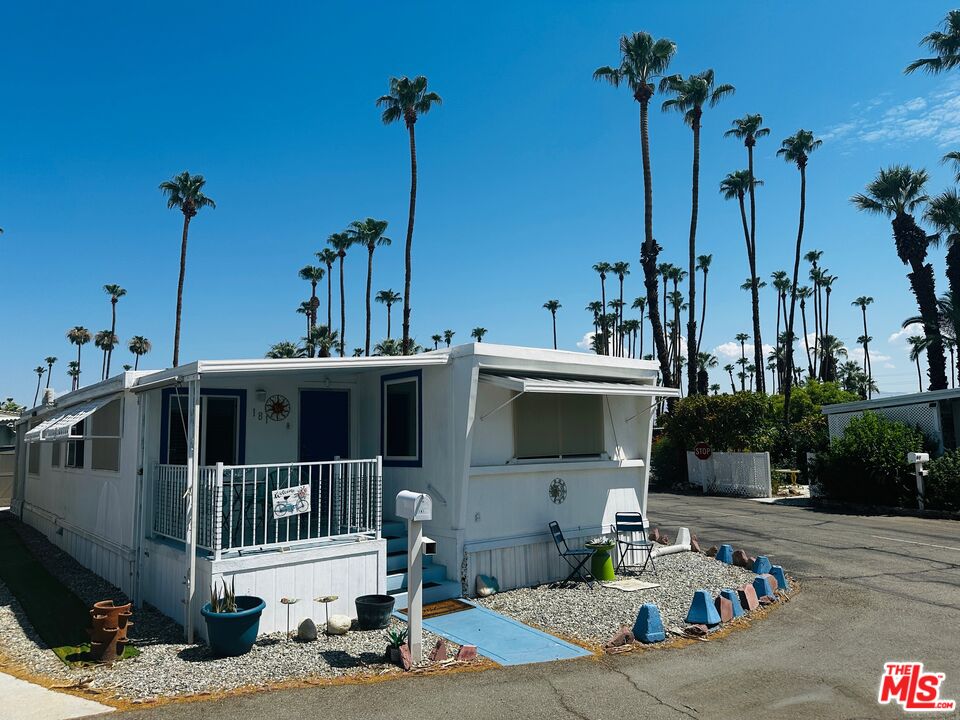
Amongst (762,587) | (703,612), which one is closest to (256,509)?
(703,612)

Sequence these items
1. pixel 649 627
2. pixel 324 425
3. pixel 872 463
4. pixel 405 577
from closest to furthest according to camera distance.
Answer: pixel 649 627 < pixel 405 577 < pixel 324 425 < pixel 872 463

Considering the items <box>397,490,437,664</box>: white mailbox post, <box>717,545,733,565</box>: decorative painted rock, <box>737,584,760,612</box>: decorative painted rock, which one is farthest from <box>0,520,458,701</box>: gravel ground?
<box>717,545,733,565</box>: decorative painted rock

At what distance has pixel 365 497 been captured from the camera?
8.16 meters

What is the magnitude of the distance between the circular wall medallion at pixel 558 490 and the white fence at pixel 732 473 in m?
14.6

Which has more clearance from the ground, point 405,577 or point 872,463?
point 872,463

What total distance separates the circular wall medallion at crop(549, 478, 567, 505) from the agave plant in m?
4.52

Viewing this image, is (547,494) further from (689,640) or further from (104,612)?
(104,612)

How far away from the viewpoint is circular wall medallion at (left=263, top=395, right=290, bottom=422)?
9.71 metres

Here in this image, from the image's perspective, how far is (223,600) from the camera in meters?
6.22

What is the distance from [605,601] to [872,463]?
42.8 feet

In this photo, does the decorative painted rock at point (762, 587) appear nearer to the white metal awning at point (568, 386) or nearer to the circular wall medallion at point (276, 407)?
the white metal awning at point (568, 386)

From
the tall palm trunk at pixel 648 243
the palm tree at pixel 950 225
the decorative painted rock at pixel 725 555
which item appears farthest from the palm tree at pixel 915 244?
the decorative painted rock at pixel 725 555

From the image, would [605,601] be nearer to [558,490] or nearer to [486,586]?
[486,586]

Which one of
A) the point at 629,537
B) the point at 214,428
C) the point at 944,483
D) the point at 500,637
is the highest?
the point at 214,428
